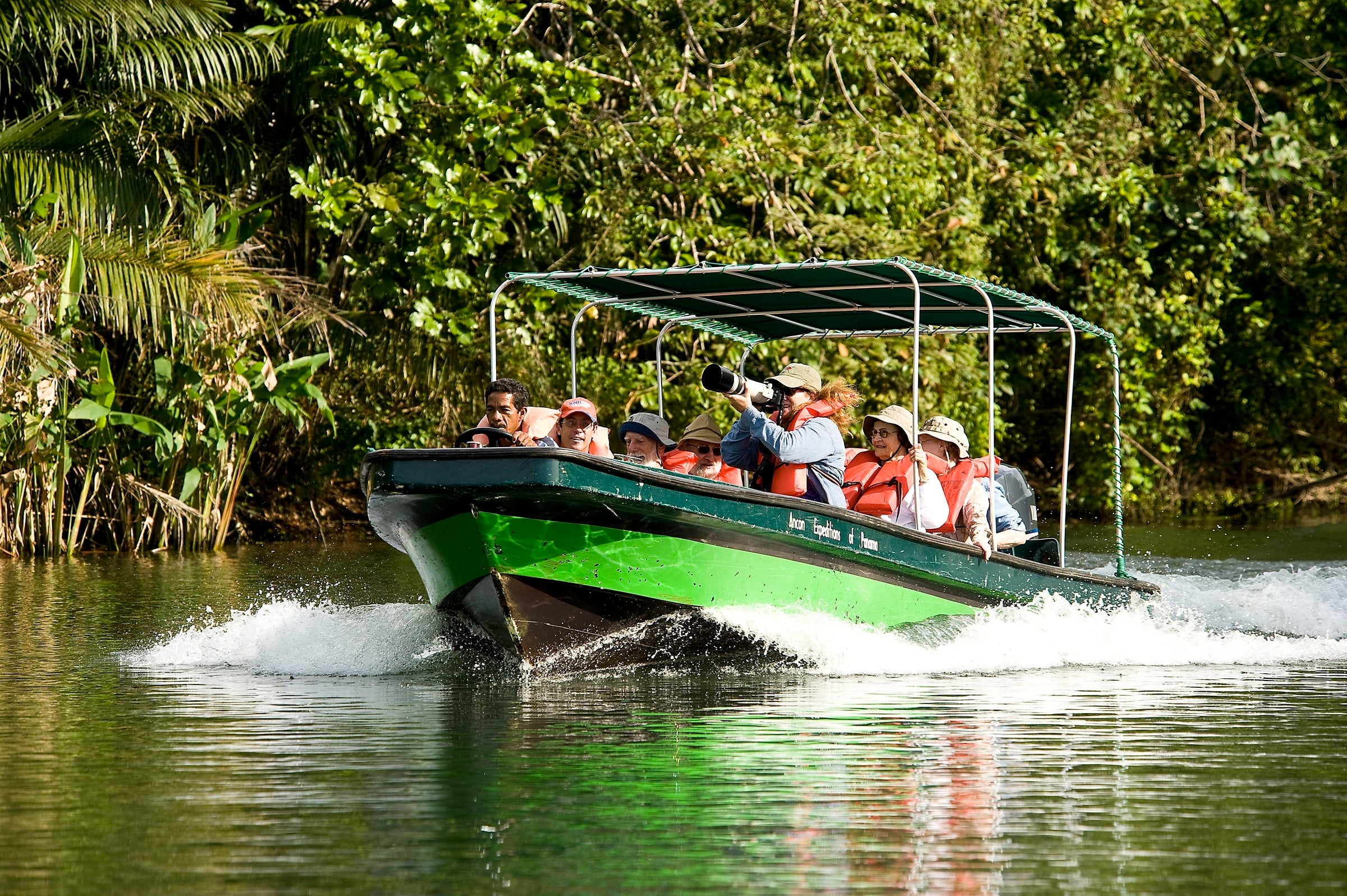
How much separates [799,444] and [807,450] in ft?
0.17

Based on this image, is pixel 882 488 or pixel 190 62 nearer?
pixel 882 488

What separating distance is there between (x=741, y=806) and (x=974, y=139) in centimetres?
1590

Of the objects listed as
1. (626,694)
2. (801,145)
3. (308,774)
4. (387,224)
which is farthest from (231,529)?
(308,774)

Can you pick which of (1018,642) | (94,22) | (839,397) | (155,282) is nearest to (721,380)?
(839,397)

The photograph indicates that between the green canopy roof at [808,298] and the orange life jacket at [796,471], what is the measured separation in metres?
0.70

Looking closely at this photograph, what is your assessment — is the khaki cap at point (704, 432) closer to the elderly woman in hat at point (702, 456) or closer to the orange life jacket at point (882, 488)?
the elderly woman in hat at point (702, 456)

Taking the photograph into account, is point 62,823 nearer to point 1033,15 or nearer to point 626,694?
point 626,694

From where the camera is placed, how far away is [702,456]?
9.50 m

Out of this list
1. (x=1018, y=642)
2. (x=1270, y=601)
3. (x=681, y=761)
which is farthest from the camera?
(x=1270, y=601)

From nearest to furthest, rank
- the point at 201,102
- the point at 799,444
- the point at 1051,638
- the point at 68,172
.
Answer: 1. the point at 799,444
2. the point at 1051,638
3. the point at 68,172
4. the point at 201,102

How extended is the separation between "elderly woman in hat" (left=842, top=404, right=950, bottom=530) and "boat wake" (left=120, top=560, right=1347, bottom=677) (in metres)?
0.60

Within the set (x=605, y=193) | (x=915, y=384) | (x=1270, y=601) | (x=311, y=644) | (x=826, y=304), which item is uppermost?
(x=605, y=193)

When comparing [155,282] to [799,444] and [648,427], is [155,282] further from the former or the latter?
[799,444]

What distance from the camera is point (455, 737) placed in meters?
6.32
